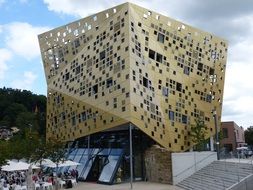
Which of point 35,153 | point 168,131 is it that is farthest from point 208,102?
point 35,153

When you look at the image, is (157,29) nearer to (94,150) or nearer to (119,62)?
(119,62)

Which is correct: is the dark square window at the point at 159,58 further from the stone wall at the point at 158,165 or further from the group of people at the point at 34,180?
the group of people at the point at 34,180

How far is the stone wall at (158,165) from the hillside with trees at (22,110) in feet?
171

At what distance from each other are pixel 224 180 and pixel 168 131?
13.9 m

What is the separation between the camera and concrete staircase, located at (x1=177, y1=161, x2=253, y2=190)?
3014cm

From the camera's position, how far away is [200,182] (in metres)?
33.6

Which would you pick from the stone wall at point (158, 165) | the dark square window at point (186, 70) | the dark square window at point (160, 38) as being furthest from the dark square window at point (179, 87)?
the stone wall at point (158, 165)

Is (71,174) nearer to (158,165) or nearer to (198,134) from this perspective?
(158,165)

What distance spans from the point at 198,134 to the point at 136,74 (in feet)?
32.7

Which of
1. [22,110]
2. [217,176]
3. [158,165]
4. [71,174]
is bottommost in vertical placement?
[217,176]

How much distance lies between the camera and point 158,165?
130ft

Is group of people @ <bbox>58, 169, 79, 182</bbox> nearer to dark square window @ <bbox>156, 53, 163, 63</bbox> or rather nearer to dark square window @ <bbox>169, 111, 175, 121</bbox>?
dark square window @ <bbox>169, 111, 175, 121</bbox>

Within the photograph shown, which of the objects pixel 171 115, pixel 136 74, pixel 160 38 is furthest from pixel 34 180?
pixel 160 38

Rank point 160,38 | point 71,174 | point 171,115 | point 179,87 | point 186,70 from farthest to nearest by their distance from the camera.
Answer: point 186,70 → point 179,87 → point 160,38 → point 171,115 → point 71,174
